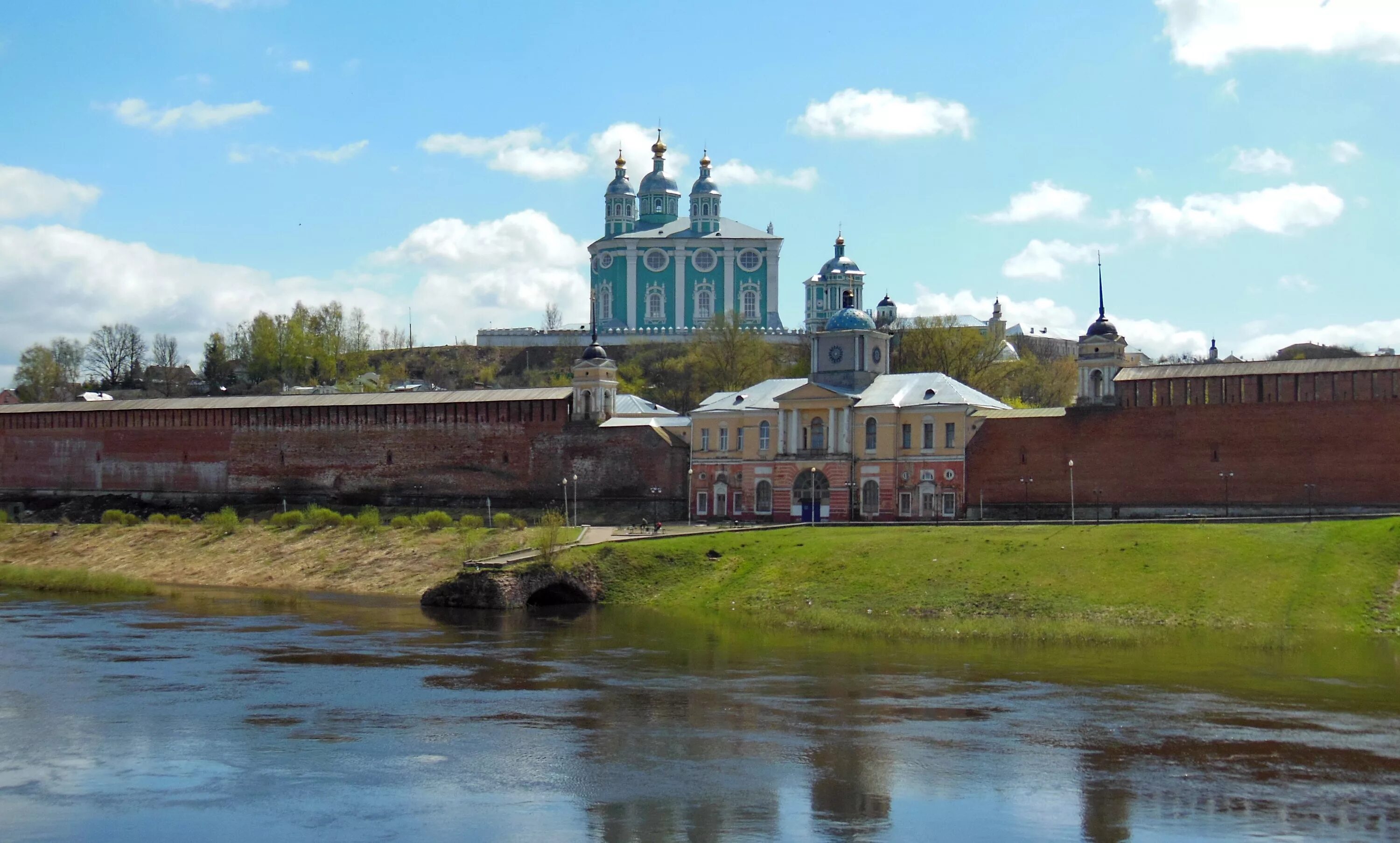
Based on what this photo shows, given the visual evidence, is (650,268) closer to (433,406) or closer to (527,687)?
(433,406)

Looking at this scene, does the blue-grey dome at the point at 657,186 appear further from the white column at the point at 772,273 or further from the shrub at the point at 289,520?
the shrub at the point at 289,520

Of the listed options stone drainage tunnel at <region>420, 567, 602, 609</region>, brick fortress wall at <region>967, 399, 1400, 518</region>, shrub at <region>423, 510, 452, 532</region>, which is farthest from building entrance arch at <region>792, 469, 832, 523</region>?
stone drainage tunnel at <region>420, 567, 602, 609</region>

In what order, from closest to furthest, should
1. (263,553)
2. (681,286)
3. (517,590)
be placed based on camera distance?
(517,590), (263,553), (681,286)

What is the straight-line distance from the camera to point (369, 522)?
4888 cm

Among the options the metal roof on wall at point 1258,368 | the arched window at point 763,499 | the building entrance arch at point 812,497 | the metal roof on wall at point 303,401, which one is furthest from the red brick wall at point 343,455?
the metal roof on wall at point 1258,368

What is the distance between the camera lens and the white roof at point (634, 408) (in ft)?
184

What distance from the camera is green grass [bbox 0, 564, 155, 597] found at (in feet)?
136

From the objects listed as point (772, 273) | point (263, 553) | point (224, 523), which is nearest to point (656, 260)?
point (772, 273)

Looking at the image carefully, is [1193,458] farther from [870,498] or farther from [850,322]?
[850,322]

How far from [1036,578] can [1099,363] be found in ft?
43.1

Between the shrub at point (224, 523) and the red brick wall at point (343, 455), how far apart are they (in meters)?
4.48

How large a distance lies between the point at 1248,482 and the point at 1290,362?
3569mm

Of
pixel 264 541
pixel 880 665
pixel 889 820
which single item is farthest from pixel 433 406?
pixel 889 820

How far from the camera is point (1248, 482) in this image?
4103cm
